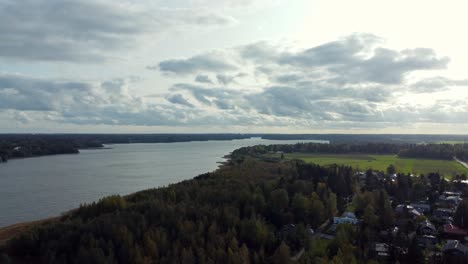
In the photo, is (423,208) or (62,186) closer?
(423,208)

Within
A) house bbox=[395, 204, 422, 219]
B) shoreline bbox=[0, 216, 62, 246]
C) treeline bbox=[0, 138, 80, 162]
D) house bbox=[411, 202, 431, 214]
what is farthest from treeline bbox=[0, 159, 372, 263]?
treeline bbox=[0, 138, 80, 162]

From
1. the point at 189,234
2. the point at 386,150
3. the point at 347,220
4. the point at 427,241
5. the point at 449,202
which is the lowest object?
the point at 427,241

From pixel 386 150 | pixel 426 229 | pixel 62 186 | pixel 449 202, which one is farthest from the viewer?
pixel 386 150

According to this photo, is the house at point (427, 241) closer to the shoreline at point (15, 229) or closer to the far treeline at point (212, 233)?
the far treeline at point (212, 233)

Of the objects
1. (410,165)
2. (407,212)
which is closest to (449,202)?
(407,212)

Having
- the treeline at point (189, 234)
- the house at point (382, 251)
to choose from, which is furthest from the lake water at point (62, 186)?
the house at point (382, 251)

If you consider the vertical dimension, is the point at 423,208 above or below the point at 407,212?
below

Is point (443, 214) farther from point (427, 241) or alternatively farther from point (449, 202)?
point (427, 241)
